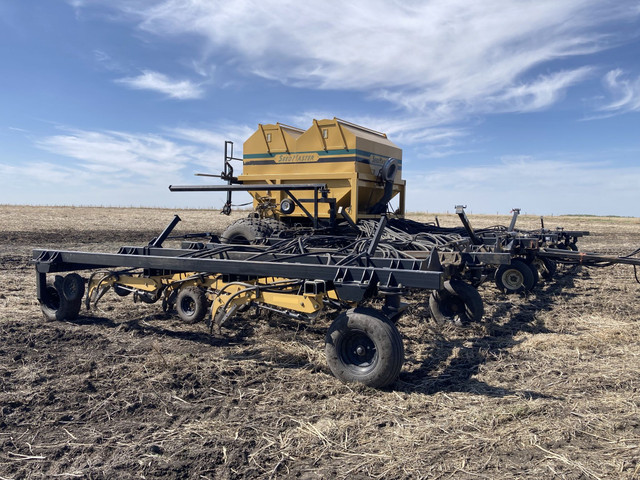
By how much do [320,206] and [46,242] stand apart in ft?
39.6

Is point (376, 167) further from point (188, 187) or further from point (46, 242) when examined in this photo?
point (46, 242)

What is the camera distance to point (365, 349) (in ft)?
13.4

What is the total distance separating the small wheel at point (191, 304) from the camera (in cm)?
591

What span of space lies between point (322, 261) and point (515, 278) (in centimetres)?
494

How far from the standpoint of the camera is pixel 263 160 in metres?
9.30

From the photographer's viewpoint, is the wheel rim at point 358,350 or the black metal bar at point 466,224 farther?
the black metal bar at point 466,224

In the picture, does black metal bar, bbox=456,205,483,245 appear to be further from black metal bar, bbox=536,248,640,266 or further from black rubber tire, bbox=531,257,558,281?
black rubber tire, bbox=531,257,558,281

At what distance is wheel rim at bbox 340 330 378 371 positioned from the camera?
13.3ft

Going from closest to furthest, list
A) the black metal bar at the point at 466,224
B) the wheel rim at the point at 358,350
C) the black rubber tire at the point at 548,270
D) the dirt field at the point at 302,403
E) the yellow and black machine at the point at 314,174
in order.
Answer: the dirt field at the point at 302,403 → the wheel rim at the point at 358,350 → the black metal bar at the point at 466,224 → the yellow and black machine at the point at 314,174 → the black rubber tire at the point at 548,270

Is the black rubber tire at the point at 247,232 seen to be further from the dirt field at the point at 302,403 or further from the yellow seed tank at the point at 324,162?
the dirt field at the point at 302,403

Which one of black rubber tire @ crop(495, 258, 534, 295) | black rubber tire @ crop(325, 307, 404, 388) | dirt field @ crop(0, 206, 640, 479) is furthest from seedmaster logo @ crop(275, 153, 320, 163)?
black rubber tire @ crop(325, 307, 404, 388)

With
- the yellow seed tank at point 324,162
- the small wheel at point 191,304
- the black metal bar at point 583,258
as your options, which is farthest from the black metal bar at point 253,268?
the black metal bar at point 583,258

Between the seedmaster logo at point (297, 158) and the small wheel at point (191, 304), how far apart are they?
358cm

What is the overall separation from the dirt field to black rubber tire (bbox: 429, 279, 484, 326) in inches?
7.4
